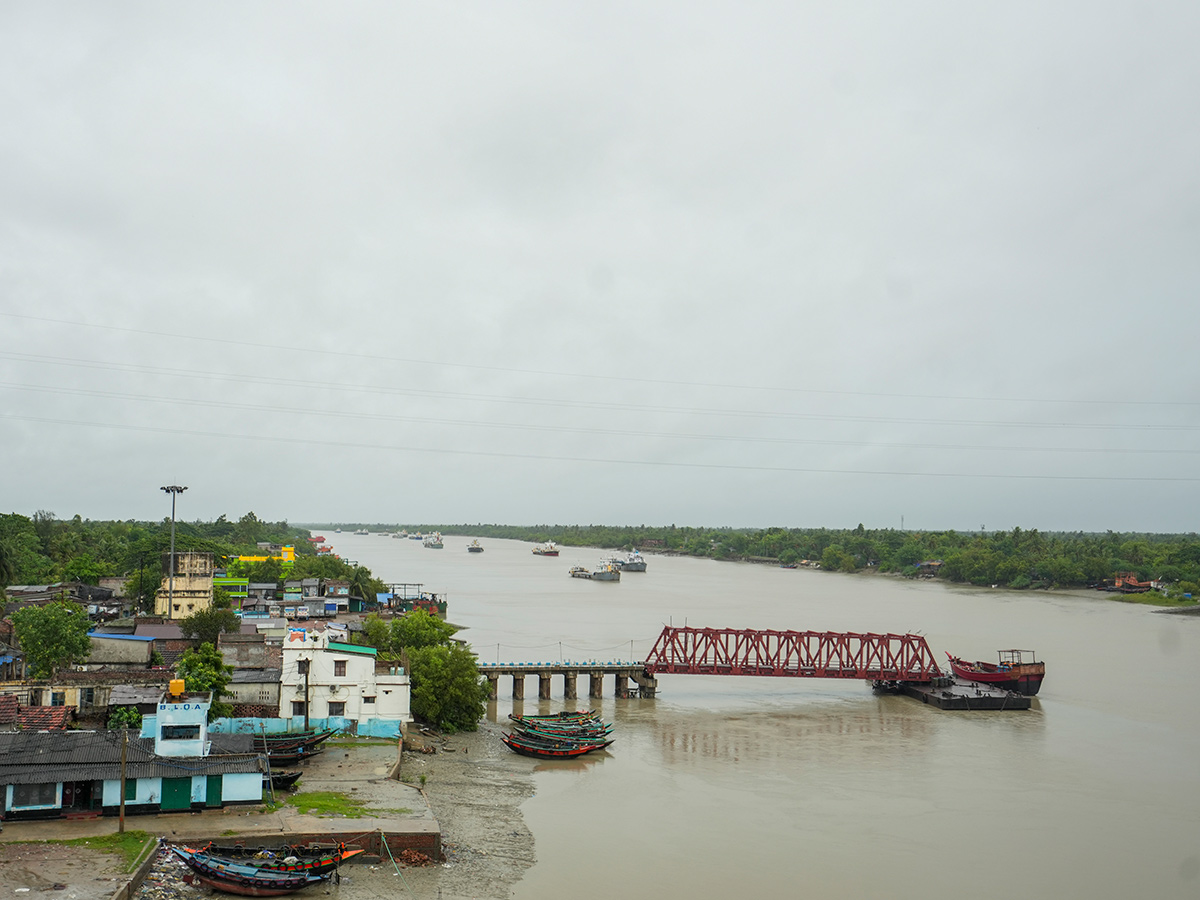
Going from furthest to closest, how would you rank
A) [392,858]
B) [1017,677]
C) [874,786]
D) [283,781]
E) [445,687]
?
[1017,677] < [445,687] < [874,786] < [283,781] < [392,858]

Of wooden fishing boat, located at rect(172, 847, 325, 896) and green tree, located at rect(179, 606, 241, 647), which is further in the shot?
green tree, located at rect(179, 606, 241, 647)

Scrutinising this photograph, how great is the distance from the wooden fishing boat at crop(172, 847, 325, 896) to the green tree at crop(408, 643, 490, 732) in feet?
56.5

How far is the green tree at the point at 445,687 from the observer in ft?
128

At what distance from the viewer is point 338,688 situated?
115 ft

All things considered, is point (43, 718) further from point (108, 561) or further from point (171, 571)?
point (108, 561)

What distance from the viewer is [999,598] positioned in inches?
4331

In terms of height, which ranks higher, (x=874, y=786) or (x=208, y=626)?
(x=208, y=626)

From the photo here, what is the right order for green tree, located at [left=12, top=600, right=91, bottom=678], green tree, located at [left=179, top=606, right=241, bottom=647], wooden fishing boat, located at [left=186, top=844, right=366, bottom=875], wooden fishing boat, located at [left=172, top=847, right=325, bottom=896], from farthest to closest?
green tree, located at [left=179, top=606, right=241, bottom=647] → green tree, located at [left=12, top=600, right=91, bottom=678] → wooden fishing boat, located at [left=186, top=844, right=366, bottom=875] → wooden fishing boat, located at [left=172, top=847, right=325, bottom=896]

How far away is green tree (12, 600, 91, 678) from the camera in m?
37.0

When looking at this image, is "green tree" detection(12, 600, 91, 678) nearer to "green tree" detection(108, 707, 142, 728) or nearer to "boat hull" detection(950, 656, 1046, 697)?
"green tree" detection(108, 707, 142, 728)

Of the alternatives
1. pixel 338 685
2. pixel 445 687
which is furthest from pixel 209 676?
pixel 445 687

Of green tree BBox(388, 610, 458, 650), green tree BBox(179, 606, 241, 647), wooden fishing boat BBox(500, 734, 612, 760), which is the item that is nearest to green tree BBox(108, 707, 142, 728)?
wooden fishing boat BBox(500, 734, 612, 760)

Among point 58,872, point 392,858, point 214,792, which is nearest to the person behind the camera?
point 58,872

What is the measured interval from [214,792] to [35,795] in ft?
14.0
